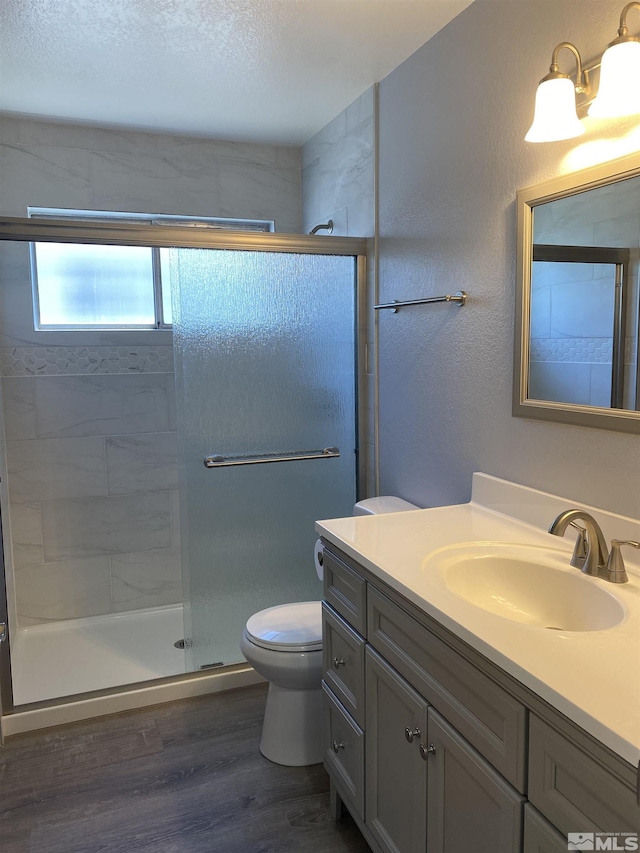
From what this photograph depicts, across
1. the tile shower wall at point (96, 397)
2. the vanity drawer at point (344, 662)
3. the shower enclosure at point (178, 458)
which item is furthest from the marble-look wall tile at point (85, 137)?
the vanity drawer at point (344, 662)

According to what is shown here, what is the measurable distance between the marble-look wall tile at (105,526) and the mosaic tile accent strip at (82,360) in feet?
2.20

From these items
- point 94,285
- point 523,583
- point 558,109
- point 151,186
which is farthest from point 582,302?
point 94,285

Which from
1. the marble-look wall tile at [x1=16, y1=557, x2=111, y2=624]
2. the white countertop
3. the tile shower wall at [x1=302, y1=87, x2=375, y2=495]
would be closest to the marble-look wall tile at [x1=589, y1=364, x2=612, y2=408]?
the white countertop

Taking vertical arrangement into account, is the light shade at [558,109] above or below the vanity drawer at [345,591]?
above

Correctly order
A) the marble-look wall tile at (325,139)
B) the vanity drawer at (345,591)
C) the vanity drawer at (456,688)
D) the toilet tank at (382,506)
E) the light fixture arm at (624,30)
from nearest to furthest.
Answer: the vanity drawer at (456,688) → the light fixture arm at (624,30) → the vanity drawer at (345,591) → the toilet tank at (382,506) → the marble-look wall tile at (325,139)

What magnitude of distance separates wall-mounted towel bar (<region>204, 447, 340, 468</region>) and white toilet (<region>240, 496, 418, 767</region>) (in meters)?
0.67

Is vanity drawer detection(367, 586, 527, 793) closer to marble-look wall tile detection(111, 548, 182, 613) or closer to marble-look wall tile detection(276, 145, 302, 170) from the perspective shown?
marble-look wall tile detection(111, 548, 182, 613)

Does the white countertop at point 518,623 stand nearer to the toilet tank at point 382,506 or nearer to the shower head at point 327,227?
the toilet tank at point 382,506

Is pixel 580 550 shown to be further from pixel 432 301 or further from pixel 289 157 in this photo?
pixel 289 157

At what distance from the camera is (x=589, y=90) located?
4.99 feet

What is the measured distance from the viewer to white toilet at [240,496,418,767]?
212 cm

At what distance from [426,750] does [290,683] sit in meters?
0.90

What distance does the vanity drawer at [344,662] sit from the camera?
168cm

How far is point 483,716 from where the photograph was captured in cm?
115
